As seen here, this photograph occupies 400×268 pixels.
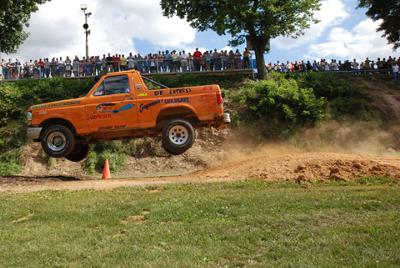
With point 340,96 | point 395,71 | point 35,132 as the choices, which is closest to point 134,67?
point 340,96

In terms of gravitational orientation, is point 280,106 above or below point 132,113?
above

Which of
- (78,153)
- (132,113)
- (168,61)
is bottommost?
(78,153)

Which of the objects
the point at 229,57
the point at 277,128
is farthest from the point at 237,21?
the point at 277,128

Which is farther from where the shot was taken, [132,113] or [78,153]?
[78,153]

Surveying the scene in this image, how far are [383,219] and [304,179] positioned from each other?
503 centimetres

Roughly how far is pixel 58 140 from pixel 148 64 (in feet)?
56.0

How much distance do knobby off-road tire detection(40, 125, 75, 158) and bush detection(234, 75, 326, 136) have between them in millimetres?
12868

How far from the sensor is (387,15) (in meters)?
33.8

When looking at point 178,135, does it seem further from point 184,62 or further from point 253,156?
point 184,62

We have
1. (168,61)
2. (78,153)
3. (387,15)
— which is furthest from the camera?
(387,15)

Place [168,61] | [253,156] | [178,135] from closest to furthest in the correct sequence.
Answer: [178,135]
[253,156]
[168,61]

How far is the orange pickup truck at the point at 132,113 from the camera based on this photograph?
1416 cm

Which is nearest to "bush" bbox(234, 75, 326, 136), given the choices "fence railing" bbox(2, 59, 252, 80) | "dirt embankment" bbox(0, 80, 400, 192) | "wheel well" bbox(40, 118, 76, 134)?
"dirt embankment" bbox(0, 80, 400, 192)

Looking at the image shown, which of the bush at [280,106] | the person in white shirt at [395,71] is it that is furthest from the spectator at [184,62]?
the person in white shirt at [395,71]
